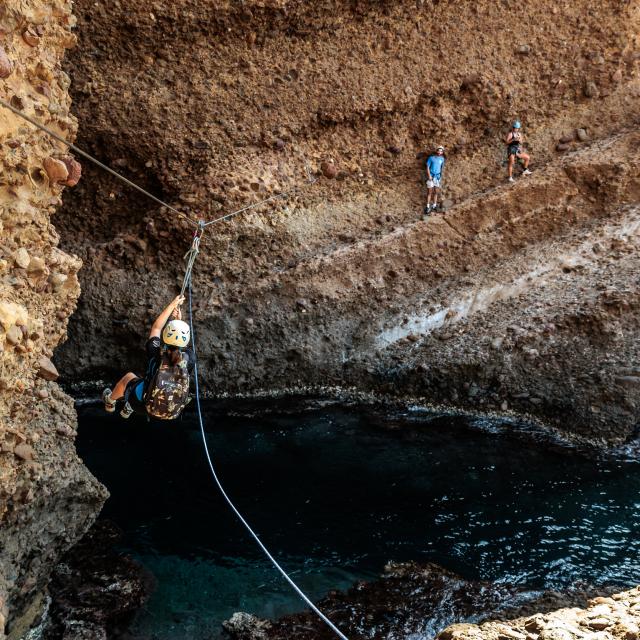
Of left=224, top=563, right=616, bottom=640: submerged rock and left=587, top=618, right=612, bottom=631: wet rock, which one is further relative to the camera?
left=224, top=563, right=616, bottom=640: submerged rock

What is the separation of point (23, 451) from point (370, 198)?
339 inches

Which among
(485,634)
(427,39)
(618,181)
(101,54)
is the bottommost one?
(485,634)

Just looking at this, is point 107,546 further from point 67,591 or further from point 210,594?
point 210,594

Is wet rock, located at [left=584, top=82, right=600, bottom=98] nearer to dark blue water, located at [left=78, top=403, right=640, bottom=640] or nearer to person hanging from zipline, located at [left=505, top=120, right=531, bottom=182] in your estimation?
person hanging from zipline, located at [left=505, top=120, right=531, bottom=182]

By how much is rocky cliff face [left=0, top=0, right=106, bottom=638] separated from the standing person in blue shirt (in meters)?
7.31

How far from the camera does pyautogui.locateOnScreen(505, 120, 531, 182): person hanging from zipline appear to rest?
11844 millimetres

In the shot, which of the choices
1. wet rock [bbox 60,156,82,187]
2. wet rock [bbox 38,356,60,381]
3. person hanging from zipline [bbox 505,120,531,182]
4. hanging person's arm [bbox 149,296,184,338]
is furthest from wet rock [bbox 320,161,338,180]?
wet rock [bbox 38,356,60,381]

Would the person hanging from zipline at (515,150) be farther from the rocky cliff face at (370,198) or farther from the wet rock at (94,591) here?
the wet rock at (94,591)

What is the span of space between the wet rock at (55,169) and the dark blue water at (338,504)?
4.39m

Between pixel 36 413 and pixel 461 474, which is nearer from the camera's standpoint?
pixel 36 413

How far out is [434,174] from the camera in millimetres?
11789

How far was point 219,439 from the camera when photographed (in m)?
9.65

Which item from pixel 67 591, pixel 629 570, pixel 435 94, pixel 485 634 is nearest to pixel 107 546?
pixel 67 591

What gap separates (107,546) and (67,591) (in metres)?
0.92
